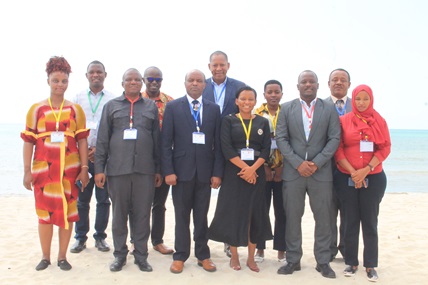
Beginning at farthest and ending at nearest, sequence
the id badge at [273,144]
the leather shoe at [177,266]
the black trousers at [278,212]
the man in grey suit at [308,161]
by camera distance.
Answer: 1. the black trousers at [278,212]
2. the id badge at [273,144]
3. the leather shoe at [177,266]
4. the man in grey suit at [308,161]

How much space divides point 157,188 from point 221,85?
162 cm

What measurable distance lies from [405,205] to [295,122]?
7084 mm

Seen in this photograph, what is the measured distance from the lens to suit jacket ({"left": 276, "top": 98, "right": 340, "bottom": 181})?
412 centimetres

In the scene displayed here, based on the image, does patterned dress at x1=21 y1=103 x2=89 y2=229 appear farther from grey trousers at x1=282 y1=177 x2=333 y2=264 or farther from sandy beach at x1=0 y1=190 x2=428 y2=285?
grey trousers at x1=282 y1=177 x2=333 y2=264

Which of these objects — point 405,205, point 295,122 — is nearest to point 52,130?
point 295,122

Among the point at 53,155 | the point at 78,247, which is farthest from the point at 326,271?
the point at 53,155

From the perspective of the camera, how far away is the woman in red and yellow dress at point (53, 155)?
4.11 metres

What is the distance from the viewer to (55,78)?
13.8 ft

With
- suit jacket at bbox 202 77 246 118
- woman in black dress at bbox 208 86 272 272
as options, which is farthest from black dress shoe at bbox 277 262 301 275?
suit jacket at bbox 202 77 246 118

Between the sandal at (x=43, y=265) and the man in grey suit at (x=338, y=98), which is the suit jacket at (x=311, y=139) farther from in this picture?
the sandal at (x=43, y=265)

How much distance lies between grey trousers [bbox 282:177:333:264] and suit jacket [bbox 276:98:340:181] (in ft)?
0.32

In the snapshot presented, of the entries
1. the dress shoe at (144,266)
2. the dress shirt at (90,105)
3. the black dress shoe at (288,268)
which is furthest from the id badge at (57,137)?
the black dress shoe at (288,268)

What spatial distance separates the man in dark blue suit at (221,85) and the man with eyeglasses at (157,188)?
59 cm

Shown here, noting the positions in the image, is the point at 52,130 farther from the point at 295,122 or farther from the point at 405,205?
the point at 405,205
